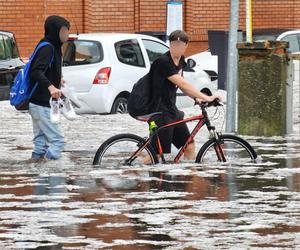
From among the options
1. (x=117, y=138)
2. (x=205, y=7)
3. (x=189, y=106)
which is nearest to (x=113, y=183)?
(x=117, y=138)

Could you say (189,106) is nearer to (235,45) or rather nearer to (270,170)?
(235,45)

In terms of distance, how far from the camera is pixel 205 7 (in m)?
31.8

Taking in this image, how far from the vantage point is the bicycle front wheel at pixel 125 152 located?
12.4 meters

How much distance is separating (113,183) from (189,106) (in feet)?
29.8

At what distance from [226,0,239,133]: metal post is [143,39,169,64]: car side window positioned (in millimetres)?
4094

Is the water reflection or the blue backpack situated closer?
the water reflection

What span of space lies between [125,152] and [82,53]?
745cm

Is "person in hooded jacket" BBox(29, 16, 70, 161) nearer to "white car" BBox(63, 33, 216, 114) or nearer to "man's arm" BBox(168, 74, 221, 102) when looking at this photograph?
"man's arm" BBox(168, 74, 221, 102)

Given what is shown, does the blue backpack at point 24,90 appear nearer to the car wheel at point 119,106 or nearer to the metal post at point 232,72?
the metal post at point 232,72

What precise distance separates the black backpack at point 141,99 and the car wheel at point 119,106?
22.7 feet

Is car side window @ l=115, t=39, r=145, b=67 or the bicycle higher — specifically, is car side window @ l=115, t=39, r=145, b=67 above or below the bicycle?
above

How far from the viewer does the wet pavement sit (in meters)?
9.08

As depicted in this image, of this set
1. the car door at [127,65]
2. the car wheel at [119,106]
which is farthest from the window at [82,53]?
the car wheel at [119,106]

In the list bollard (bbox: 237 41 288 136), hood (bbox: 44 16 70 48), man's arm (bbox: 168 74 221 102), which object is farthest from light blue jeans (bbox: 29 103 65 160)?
bollard (bbox: 237 41 288 136)
